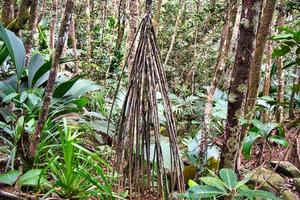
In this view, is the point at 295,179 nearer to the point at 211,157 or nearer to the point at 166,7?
the point at 211,157

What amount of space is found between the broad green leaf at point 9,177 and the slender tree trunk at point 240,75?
1.44 m

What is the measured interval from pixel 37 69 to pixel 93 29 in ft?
19.6

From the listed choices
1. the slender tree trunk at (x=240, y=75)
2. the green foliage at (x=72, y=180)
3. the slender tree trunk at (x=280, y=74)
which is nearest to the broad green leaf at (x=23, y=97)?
the green foliage at (x=72, y=180)

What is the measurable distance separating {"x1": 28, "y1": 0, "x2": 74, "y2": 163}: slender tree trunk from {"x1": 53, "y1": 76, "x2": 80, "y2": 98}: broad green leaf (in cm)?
116

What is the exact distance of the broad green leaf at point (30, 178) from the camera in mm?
2604

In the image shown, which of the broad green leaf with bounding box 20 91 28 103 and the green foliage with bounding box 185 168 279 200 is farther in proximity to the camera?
the broad green leaf with bounding box 20 91 28 103

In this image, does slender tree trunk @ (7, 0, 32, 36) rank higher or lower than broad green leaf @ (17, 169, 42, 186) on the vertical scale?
higher

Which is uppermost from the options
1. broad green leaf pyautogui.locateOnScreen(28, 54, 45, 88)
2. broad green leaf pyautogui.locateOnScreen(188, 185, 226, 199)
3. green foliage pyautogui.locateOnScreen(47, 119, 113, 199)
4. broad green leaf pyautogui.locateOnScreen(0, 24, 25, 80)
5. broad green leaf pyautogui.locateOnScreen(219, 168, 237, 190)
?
broad green leaf pyautogui.locateOnScreen(0, 24, 25, 80)

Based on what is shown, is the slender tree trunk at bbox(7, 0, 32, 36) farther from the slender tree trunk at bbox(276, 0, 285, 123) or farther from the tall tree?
the slender tree trunk at bbox(276, 0, 285, 123)

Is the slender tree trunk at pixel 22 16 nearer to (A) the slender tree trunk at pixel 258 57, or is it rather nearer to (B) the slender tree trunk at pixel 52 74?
(B) the slender tree trunk at pixel 52 74

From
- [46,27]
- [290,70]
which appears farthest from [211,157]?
[46,27]

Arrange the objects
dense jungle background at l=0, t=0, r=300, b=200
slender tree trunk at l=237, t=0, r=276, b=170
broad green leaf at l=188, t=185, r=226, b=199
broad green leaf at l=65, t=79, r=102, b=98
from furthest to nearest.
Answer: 1. broad green leaf at l=65, t=79, r=102, b=98
2. slender tree trunk at l=237, t=0, r=276, b=170
3. dense jungle background at l=0, t=0, r=300, b=200
4. broad green leaf at l=188, t=185, r=226, b=199

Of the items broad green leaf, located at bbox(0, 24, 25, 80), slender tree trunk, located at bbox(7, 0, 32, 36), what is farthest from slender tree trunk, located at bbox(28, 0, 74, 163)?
slender tree trunk, located at bbox(7, 0, 32, 36)

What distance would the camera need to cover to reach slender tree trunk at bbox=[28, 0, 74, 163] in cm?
267
